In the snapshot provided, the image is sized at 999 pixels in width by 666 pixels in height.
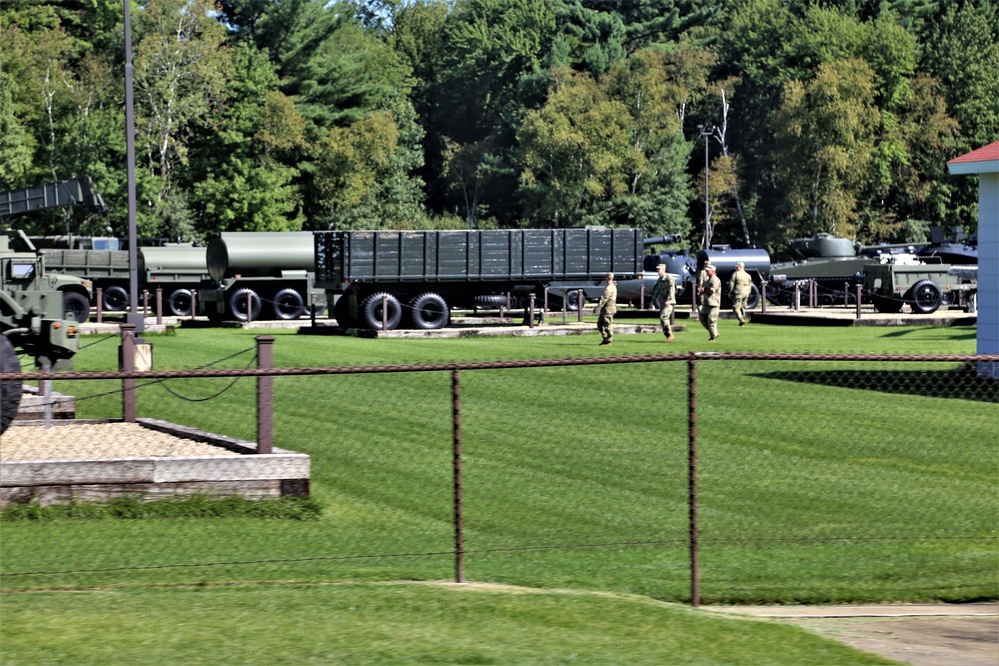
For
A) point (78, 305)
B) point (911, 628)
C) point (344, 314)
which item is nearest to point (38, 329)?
point (911, 628)

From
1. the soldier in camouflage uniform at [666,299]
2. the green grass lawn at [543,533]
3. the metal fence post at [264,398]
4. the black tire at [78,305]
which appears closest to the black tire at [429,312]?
the soldier in camouflage uniform at [666,299]

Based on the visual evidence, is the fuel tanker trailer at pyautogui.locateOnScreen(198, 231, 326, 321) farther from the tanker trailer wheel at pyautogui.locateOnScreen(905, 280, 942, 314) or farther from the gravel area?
the gravel area

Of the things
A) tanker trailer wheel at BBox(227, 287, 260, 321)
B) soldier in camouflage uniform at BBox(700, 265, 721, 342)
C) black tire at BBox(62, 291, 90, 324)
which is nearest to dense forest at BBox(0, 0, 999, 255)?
black tire at BBox(62, 291, 90, 324)

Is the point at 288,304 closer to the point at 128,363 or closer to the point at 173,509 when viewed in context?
the point at 128,363

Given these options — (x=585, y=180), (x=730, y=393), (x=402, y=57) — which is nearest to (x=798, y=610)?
(x=730, y=393)

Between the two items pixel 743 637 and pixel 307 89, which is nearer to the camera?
pixel 743 637

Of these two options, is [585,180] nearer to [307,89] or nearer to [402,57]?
[307,89]

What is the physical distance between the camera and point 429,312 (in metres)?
34.6

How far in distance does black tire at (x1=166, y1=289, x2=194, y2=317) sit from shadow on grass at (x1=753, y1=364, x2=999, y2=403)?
86.8 feet

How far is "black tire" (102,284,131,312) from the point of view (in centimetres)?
4462

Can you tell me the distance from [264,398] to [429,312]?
75.4 ft

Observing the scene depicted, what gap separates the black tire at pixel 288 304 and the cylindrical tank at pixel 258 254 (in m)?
1.13

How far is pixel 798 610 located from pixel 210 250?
33971mm

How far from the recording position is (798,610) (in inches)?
355
